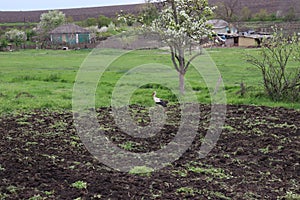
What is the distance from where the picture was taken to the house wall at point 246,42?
52.9 m

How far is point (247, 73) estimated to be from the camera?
24.2 m

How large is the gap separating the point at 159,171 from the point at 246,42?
158 feet

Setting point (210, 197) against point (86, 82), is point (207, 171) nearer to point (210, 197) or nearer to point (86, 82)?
point (210, 197)

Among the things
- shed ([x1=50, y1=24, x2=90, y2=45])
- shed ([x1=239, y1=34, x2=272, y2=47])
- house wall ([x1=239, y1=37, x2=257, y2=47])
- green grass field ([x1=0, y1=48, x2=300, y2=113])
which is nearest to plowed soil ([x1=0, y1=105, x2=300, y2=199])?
green grass field ([x1=0, y1=48, x2=300, y2=113])

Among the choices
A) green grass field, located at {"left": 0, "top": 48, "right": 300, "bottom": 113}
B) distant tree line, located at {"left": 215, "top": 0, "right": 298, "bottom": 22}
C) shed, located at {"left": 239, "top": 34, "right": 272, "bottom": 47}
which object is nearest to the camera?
green grass field, located at {"left": 0, "top": 48, "right": 300, "bottom": 113}

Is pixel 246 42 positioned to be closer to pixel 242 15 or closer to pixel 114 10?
pixel 242 15

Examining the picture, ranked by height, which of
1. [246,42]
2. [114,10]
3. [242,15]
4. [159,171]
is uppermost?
[114,10]

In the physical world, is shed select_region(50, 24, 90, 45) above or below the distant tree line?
below

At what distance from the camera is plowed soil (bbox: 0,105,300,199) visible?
7.20 metres

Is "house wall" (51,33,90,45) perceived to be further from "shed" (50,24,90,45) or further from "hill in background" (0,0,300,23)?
"hill in background" (0,0,300,23)

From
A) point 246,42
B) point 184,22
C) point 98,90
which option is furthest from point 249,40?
point 184,22

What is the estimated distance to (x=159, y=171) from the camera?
8.35 metres

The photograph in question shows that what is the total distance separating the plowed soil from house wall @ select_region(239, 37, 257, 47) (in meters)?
41.5

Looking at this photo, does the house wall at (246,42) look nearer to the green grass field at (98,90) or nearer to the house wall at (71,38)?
the house wall at (71,38)
